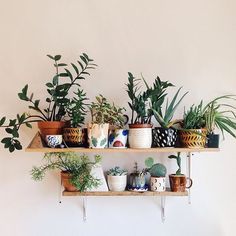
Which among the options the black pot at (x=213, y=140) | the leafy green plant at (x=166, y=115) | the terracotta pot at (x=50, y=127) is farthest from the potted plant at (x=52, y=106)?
the black pot at (x=213, y=140)

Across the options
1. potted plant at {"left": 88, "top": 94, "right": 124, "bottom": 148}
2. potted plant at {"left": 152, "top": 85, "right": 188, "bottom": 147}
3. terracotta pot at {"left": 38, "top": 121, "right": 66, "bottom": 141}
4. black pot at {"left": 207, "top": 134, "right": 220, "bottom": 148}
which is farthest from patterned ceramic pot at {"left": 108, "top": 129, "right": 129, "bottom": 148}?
black pot at {"left": 207, "top": 134, "right": 220, "bottom": 148}

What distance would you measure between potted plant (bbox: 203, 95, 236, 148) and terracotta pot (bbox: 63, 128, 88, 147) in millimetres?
548

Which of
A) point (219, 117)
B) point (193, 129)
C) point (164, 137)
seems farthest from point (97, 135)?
point (219, 117)

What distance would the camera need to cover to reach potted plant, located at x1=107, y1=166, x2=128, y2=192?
5.10ft

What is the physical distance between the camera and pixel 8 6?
5.65ft

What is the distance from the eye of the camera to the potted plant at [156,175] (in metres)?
1.55

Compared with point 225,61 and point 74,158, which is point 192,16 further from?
point 74,158

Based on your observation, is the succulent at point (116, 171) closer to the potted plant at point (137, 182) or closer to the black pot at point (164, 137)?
the potted plant at point (137, 182)

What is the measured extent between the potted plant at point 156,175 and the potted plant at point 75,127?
0.33m

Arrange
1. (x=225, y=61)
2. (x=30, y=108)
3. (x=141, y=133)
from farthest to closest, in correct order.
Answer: (x=225, y=61), (x=30, y=108), (x=141, y=133)

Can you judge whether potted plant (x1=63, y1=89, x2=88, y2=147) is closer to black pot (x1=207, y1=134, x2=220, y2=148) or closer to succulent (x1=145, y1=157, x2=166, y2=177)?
succulent (x1=145, y1=157, x2=166, y2=177)

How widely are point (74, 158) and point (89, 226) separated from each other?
1.20 feet

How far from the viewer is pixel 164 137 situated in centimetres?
149

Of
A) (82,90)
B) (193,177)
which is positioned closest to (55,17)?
(82,90)
